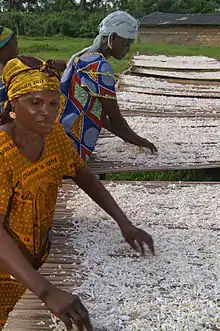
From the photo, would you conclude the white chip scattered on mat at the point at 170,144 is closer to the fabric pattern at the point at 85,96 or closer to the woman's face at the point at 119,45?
the fabric pattern at the point at 85,96

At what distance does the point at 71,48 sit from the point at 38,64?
16433mm

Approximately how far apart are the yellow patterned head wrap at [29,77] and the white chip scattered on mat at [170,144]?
78.6 inches

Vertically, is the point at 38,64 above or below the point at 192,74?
above

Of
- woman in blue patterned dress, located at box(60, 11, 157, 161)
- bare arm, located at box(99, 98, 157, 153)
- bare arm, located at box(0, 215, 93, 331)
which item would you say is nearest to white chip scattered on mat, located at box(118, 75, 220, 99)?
bare arm, located at box(99, 98, 157, 153)

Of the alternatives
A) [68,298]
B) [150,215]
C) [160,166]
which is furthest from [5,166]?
[160,166]

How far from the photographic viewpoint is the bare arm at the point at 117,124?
3.38 meters

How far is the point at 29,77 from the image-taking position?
63.3 inches

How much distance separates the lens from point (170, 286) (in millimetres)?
1938

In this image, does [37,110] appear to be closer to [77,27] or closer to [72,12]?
[77,27]

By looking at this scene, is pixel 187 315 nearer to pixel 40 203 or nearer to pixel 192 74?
pixel 40 203

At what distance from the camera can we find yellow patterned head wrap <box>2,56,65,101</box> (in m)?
1.60

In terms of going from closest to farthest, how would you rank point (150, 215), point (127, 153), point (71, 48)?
point (150, 215), point (127, 153), point (71, 48)

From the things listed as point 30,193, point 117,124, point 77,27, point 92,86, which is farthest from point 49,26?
point 30,193

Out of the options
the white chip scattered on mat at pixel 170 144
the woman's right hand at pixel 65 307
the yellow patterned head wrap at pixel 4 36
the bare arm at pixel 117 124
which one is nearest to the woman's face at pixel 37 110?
the woman's right hand at pixel 65 307
